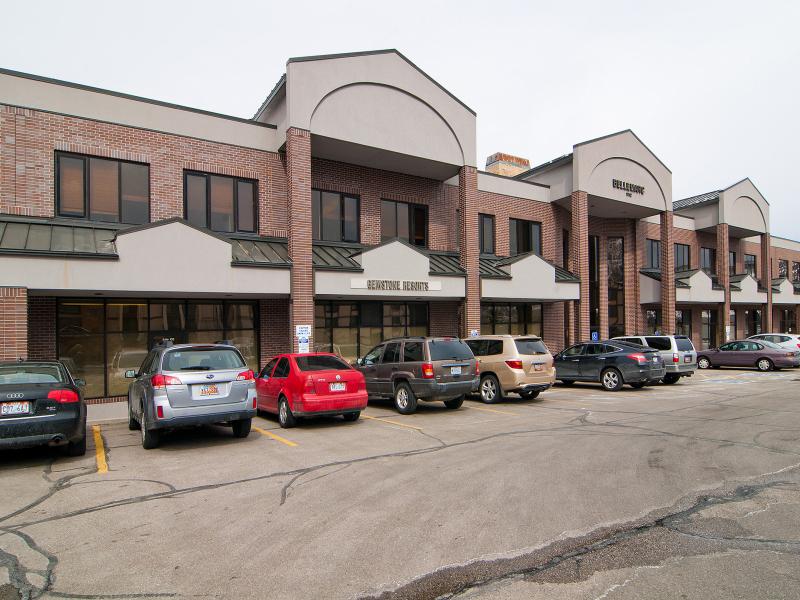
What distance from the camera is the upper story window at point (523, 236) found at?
2512cm

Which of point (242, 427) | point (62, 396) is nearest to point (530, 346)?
point (242, 427)

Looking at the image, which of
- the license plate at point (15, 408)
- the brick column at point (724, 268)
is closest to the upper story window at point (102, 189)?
the license plate at point (15, 408)

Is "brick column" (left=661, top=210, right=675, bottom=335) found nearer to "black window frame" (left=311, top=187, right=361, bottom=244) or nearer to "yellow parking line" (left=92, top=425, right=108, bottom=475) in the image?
"black window frame" (left=311, top=187, right=361, bottom=244)

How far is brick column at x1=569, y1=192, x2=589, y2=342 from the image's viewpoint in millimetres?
25312

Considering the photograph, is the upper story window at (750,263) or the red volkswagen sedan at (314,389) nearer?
the red volkswagen sedan at (314,389)

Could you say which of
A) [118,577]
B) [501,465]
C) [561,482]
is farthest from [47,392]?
[561,482]

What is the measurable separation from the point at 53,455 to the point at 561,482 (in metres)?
7.90

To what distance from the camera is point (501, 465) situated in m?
7.50

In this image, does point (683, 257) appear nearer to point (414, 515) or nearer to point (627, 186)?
point (627, 186)

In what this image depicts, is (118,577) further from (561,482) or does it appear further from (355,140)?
(355,140)

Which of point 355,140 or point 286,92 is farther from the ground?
point 286,92

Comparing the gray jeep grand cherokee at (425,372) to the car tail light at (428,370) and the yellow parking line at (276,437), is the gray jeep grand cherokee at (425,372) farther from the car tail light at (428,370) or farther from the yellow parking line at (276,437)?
the yellow parking line at (276,437)

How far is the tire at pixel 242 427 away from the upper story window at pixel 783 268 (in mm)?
46669

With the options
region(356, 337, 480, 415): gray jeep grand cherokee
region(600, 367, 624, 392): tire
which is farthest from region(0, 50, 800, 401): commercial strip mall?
region(600, 367, 624, 392): tire
